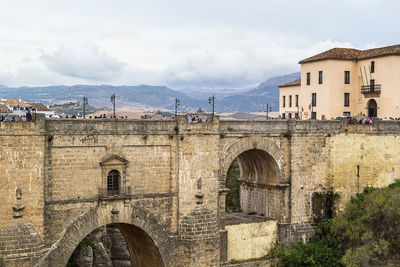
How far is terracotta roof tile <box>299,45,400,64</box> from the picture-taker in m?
40.4

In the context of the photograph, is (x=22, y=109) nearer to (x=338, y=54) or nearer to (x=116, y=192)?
(x=116, y=192)

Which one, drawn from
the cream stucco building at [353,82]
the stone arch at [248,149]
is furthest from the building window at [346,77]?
the stone arch at [248,149]

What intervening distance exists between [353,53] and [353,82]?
8.78ft

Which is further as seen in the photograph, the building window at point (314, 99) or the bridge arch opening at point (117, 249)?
the building window at point (314, 99)

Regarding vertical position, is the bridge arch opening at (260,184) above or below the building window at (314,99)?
below

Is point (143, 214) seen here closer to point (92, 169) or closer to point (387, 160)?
point (92, 169)

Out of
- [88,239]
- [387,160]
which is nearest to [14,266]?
[88,239]

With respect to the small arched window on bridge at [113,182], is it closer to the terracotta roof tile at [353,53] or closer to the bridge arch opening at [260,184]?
the bridge arch opening at [260,184]

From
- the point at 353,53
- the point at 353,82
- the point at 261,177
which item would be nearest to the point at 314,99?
the point at 353,82

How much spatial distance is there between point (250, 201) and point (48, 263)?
15513mm

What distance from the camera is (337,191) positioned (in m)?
33.9

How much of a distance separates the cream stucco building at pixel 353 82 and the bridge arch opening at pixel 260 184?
1031 centimetres

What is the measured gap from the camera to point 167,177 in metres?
27.7

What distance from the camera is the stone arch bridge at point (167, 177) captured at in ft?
77.0
